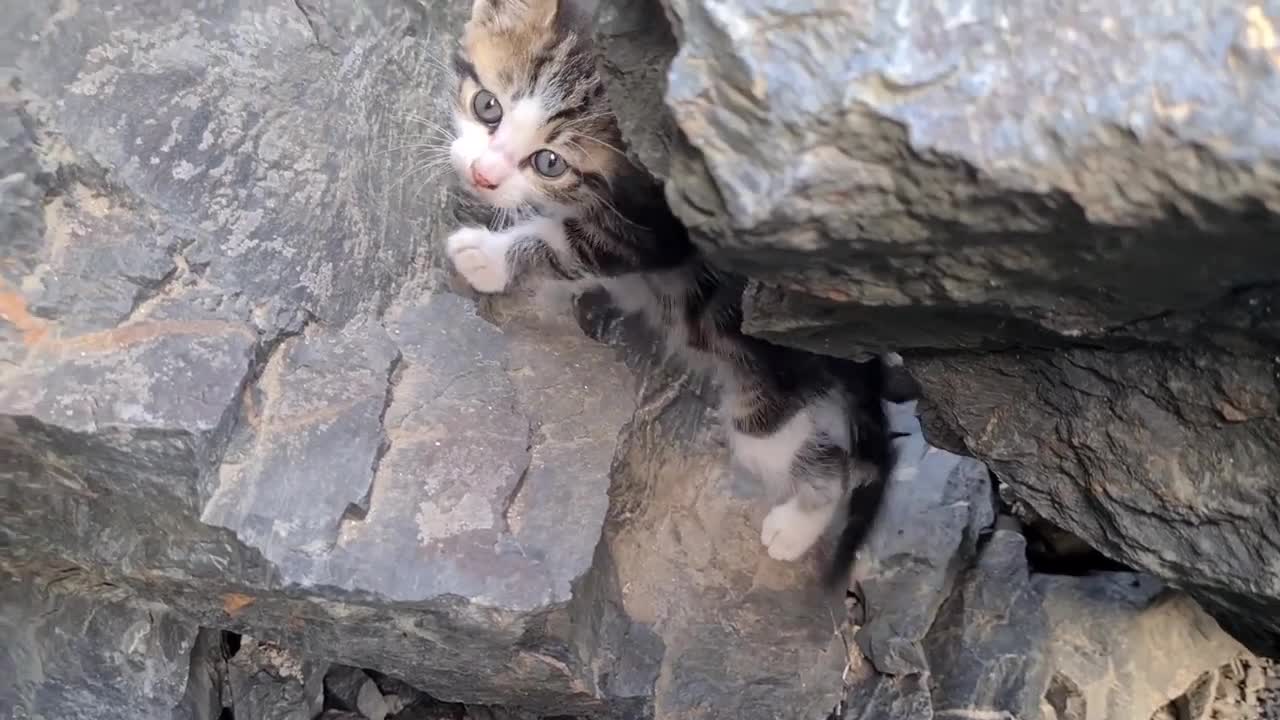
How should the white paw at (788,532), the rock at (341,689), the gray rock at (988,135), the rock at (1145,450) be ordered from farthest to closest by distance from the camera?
the white paw at (788,532), the rock at (341,689), the rock at (1145,450), the gray rock at (988,135)

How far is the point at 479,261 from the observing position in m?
1.70

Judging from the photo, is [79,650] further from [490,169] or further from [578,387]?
[490,169]

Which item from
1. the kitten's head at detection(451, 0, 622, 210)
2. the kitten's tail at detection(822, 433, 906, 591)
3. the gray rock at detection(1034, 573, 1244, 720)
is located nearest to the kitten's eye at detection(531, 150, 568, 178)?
the kitten's head at detection(451, 0, 622, 210)

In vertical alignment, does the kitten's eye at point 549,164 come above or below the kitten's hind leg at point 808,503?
above

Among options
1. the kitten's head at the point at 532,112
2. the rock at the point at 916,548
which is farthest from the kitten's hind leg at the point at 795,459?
the kitten's head at the point at 532,112

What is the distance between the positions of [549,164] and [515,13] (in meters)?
0.23

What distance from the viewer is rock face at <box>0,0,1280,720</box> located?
784 mm

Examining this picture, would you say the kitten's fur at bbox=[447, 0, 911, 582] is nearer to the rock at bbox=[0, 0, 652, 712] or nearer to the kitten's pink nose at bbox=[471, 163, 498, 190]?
the kitten's pink nose at bbox=[471, 163, 498, 190]

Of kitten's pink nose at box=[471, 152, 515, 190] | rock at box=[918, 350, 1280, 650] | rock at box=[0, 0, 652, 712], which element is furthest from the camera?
kitten's pink nose at box=[471, 152, 515, 190]

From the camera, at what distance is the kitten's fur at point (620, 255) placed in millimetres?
1595

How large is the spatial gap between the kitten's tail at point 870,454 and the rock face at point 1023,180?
861mm

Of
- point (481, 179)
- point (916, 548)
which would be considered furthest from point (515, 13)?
point (916, 548)

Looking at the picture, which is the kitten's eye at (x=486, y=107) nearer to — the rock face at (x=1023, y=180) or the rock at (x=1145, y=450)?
the rock face at (x=1023, y=180)

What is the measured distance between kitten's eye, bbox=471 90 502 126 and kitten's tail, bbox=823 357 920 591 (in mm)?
792
